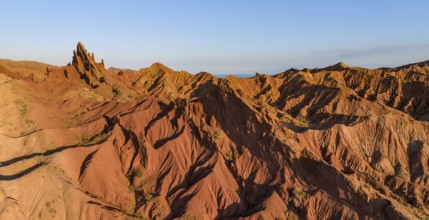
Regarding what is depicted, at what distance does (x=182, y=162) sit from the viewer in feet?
146

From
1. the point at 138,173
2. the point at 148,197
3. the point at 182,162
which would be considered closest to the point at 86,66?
the point at 138,173

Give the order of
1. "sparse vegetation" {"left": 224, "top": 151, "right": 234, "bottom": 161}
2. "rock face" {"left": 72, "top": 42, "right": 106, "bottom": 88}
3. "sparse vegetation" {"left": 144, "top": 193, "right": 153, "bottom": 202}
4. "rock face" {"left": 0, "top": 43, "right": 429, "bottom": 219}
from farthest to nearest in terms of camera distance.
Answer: "rock face" {"left": 72, "top": 42, "right": 106, "bottom": 88}, "sparse vegetation" {"left": 224, "top": 151, "right": 234, "bottom": 161}, "sparse vegetation" {"left": 144, "top": 193, "right": 153, "bottom": 202}, "rock face" {"left": 0, "top": 43, "right": 429, "bottom": 219}

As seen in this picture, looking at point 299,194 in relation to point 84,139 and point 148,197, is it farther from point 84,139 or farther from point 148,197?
point 84,139

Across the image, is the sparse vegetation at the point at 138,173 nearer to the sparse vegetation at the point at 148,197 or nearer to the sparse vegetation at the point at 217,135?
the sparse vegetation at the point at 148,197

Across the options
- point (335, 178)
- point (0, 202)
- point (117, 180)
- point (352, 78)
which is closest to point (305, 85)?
point (352, 78)

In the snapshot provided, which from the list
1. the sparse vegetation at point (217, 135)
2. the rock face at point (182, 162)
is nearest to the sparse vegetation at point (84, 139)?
the rock face at point (182, 162)

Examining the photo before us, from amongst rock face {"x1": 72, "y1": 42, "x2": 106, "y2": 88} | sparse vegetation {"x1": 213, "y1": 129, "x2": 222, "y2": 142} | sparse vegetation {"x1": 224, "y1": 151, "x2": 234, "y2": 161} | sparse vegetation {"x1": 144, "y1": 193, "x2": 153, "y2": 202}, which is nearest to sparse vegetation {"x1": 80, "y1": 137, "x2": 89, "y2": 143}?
sparse vegetation {"x1": 144, "y1": 193, "x2": 153, "y2": 202}

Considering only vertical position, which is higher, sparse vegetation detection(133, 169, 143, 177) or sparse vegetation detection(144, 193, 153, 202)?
sparse vegetation detection(133, 169, 143, 177)

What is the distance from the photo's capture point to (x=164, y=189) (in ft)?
138

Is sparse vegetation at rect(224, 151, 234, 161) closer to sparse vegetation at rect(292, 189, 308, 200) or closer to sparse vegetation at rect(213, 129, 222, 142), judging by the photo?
sparse vegetation at rect(213, 129, 222, 142)

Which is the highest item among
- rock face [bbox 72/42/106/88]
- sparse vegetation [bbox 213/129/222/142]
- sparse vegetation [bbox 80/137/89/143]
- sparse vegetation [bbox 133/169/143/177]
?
rock face [bbox 72/42/106/88]

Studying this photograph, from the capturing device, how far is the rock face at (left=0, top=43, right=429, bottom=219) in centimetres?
3756

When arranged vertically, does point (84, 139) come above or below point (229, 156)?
above

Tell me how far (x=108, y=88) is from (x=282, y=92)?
2876 inches
